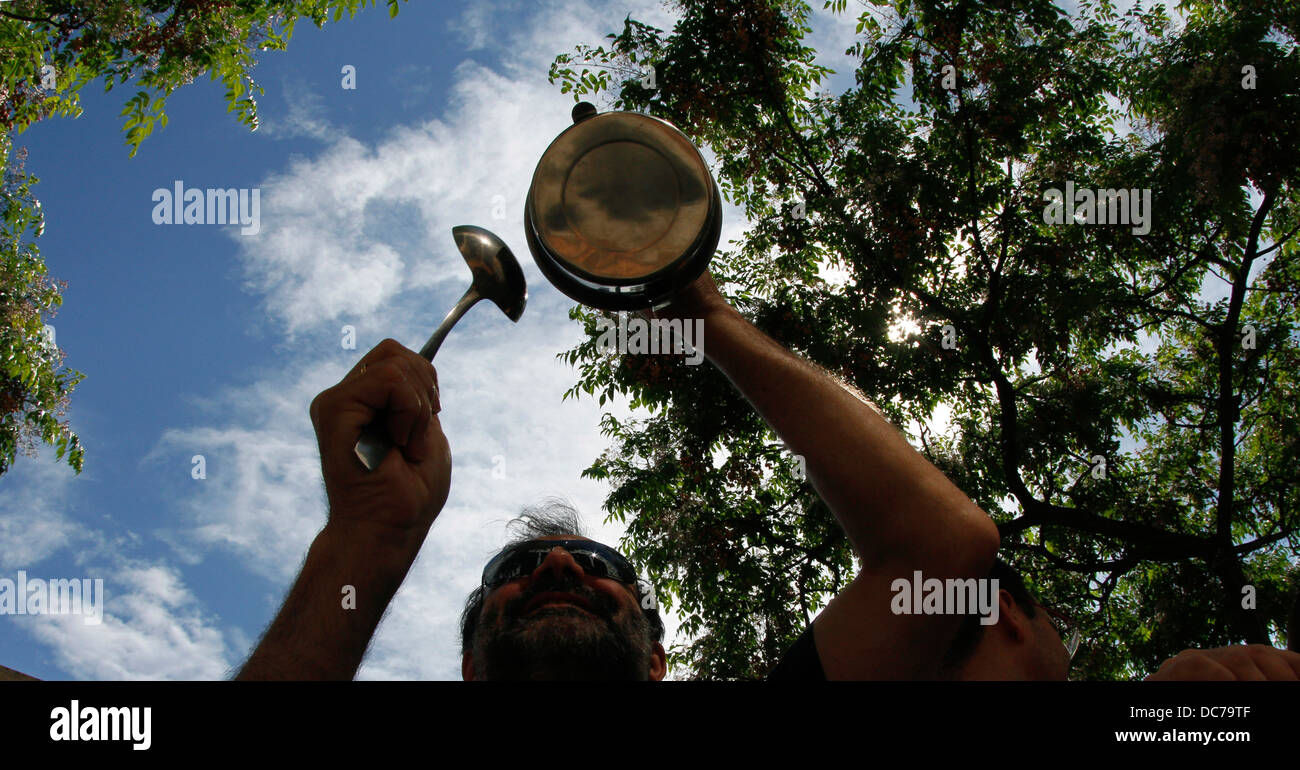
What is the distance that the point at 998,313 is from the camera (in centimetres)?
597

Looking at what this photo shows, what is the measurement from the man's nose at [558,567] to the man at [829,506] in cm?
81

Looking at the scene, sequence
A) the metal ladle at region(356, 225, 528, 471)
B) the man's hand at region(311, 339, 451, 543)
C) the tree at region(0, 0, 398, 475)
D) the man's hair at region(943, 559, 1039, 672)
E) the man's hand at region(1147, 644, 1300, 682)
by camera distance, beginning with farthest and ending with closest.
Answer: the tree at region(0, 0, 398, 475) → the metal ladle at region(356, 225, 528, 471) → the man's hair at region(943, 559, 1039, 672) → the man's hand at region(311, 339, 451, 543) → the man's hand at region(1147, 644, 1300, 682)

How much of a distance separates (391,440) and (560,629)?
84 cm

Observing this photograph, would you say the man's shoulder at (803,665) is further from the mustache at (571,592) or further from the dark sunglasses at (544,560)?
the dark sunglasses at (544,560)

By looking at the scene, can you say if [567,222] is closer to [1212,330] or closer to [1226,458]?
[1226,458]

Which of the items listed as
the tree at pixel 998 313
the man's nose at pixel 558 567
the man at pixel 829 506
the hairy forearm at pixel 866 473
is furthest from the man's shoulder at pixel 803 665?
the tree at pixel 998 313

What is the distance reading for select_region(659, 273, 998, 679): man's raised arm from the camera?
128cm

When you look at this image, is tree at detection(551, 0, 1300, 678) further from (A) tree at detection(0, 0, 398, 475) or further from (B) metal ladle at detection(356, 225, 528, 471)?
(B) metal ladle at detection(356, 225, 528, 471)

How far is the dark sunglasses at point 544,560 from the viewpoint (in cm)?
231

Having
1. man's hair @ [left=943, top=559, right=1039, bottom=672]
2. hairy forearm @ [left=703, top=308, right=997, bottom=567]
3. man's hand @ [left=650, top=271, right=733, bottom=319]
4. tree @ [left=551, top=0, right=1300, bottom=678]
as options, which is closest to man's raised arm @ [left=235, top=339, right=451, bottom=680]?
man's hand @ [left=650, top=271, right=733, bottom=319]

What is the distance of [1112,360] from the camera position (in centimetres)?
650

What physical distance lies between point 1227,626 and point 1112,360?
2165 mm

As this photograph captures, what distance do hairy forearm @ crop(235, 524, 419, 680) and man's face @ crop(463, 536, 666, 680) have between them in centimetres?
71
